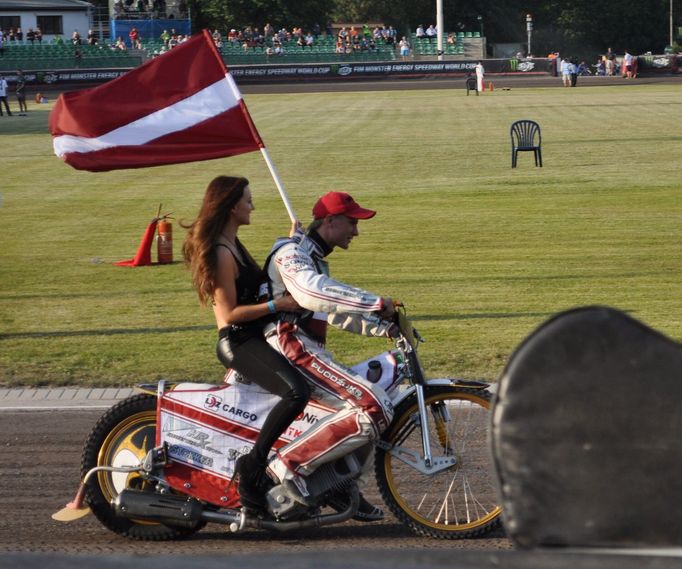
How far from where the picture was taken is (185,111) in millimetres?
6891

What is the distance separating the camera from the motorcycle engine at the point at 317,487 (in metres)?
5.69

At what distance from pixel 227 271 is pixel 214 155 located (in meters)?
1.49

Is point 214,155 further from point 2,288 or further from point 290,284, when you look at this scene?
point 2,288

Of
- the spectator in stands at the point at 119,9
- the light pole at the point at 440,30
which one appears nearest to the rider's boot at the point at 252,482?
the light pole at the point at 440,30

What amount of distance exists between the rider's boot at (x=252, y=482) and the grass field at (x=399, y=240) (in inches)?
163

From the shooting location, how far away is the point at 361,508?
5.99 meters

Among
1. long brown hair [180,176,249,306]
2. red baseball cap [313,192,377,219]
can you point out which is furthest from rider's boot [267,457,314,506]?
red baseball cap [313,192,377,219]

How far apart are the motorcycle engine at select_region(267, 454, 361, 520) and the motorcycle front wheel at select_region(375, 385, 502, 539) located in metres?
0.17

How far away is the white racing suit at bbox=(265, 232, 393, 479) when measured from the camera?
546cm

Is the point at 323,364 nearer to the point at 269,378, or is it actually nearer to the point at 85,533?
the point at 269,378

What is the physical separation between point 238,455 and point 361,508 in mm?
688

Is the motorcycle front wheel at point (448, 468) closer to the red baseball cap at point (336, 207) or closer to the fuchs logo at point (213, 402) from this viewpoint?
the fuchs logo at point (213, 402)

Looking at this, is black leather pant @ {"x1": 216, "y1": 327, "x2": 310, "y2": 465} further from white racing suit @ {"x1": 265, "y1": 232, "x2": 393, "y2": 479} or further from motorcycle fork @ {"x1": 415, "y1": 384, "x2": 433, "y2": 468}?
motorcycle fork @ {"x1": 415, "y1": 384, "x2": 433, "y2": 468}

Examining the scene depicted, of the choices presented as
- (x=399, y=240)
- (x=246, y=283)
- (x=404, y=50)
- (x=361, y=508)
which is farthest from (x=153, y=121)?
(x=404, y=50)
